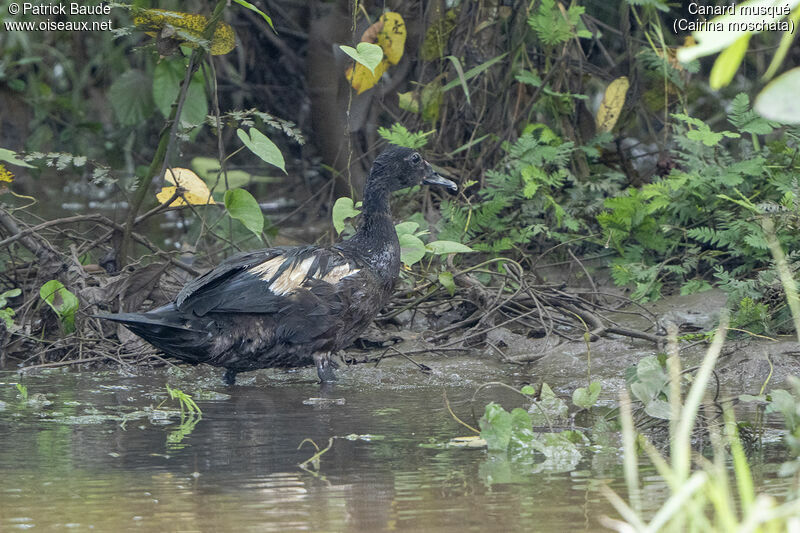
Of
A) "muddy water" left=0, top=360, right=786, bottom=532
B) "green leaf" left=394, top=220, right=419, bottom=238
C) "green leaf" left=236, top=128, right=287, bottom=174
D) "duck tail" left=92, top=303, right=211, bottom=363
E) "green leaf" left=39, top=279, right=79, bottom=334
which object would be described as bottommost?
"muddy water" left=0, top=360, right=786, bottom=532

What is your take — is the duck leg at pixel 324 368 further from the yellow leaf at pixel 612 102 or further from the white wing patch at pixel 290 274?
the yellow leaf at pixel 612 102

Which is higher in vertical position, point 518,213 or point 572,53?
point 572,53

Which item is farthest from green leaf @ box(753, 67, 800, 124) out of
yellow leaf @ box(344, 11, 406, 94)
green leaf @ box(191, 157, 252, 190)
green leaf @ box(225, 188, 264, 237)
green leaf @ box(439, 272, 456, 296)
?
green leaf @ box(191, 157, 252, 190)

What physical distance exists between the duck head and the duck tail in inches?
56.7

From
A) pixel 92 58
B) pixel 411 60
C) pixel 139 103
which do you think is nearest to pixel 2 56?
pixel 92 58

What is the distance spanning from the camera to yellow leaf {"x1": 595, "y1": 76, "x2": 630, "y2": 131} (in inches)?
303

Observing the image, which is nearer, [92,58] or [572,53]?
[572,53]

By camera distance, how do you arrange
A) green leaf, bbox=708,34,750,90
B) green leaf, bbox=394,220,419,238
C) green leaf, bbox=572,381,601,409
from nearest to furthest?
green leaf, bbox=708,34,750,90 < green leaf, bbox=572,381,601,409 < green leaf, bbox=394,220,419,238

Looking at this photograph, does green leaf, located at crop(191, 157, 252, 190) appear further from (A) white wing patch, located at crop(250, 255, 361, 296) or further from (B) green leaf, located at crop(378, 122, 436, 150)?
(A) white wing patch, located at crop(250, 255, 361, 296)

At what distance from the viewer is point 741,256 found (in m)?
6.88

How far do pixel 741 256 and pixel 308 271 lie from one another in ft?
9.41

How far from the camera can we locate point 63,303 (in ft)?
20.1

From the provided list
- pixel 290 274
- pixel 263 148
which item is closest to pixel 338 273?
pixel 290 274

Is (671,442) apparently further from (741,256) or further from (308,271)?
(741,256)
